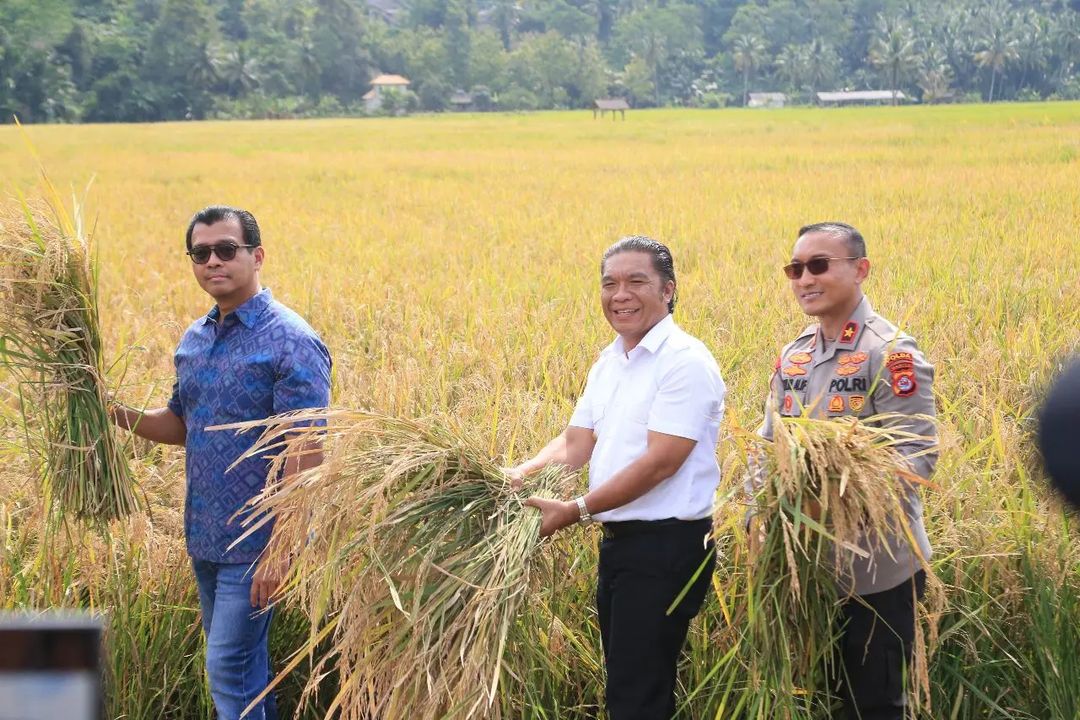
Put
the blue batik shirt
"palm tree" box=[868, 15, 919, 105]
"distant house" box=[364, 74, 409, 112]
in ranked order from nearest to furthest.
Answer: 1. the blue batik shirt
2. "distant house" box=[364, 74, 409, 112]
3. "palm tree" box=[868, 15, 919, 105]

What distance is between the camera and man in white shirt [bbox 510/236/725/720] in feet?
7.16

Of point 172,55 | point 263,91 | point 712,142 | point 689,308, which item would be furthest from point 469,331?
point 263,91

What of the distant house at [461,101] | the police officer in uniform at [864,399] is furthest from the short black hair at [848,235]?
the distant house at [461,101]

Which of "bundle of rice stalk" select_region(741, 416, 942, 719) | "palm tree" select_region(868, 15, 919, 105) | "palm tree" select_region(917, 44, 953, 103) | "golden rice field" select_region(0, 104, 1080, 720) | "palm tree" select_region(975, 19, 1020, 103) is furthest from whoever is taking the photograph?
"palm tree" select_region(868, 15, 919, 105)

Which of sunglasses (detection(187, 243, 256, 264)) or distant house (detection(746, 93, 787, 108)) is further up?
distant house (detection(746, 93, 787, 108))

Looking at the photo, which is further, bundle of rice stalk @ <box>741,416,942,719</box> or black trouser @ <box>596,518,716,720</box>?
black trouser @ <box>596,518,716,720</box>

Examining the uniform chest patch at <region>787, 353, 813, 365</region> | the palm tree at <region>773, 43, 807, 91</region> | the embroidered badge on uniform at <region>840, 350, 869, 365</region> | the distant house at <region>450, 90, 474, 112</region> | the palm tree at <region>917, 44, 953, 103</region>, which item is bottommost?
the uniform chest patch at <region>787, 353, 813, 365</region>

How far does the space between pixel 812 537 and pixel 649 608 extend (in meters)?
0.35

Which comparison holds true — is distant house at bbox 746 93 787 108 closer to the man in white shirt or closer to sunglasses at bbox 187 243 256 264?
sunglasses at bbox 187 243 256 264

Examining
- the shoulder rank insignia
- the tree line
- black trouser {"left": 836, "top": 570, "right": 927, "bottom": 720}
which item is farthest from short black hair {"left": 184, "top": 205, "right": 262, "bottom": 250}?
the tree line

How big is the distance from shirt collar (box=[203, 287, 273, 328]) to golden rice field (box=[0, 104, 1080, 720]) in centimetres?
45

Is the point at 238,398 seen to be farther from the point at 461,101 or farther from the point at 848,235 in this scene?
the point at 461,101

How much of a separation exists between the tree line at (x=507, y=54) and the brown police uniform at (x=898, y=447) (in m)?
53.8

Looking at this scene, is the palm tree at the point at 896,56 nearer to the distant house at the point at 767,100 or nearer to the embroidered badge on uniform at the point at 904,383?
the distant house at the point at 767,100
